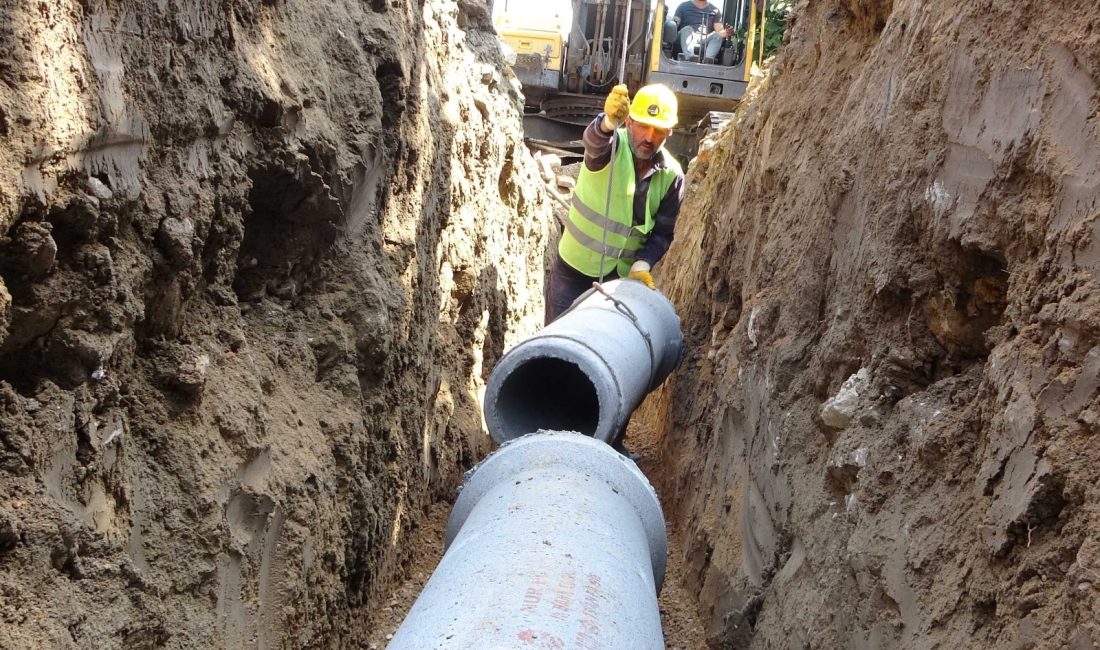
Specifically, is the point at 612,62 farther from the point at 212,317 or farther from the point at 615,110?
the point at 212,317

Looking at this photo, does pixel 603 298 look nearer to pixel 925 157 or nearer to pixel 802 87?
pixel 802 87

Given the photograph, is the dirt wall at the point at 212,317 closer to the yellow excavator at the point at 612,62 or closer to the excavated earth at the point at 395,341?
the excavated earth at the point at 395,341

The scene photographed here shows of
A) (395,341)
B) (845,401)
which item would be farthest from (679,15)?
(845,401)

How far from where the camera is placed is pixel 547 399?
5.34 m

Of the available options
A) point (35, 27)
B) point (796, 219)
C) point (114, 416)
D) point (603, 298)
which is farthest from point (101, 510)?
point (603, 298)

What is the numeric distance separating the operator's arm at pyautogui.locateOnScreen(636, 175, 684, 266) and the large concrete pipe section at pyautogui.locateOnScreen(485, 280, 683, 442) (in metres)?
0.44

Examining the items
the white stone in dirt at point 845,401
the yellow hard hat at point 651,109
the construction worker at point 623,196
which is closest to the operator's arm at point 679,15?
the construction worker at point 623,196

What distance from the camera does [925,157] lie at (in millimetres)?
2656

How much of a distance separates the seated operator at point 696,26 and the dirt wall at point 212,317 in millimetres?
9581

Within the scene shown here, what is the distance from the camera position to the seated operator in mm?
13273

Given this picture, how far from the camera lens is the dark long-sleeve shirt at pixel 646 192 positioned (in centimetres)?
589

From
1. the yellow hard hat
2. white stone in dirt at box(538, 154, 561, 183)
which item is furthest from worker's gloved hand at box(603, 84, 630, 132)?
white stone in dirt at box(538, 154, 561, 183)

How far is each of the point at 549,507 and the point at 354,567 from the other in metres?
0.92

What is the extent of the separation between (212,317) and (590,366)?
7.06ft
